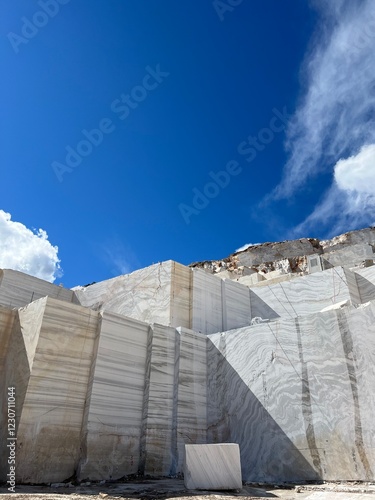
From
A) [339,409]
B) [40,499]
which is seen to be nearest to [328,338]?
[339,409]

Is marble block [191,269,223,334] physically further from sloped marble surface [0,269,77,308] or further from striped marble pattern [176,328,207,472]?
sloped marble surface [0,269,77,308]

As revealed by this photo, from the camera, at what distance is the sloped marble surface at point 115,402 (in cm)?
750

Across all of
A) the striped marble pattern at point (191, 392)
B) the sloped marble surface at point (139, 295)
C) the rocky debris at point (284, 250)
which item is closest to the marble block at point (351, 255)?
the rocky debris at point (284, 250)

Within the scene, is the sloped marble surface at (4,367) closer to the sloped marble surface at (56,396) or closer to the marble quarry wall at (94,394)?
the marble quarry wall at (94,394)

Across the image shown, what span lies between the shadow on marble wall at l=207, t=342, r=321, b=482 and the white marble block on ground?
2116 mm

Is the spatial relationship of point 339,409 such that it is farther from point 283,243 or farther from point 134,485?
point 283,243

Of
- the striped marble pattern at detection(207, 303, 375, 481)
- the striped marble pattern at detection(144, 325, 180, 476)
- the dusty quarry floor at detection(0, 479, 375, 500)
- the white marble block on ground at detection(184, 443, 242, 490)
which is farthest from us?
the striped marble pattern at detection(144, 325, 180, 476)

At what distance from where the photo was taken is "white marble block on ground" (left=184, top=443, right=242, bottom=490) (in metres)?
6.23

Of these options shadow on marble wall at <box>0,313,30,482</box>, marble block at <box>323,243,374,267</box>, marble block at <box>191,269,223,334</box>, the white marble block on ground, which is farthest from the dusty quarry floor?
marble block at <box>323,243,374,267</box>

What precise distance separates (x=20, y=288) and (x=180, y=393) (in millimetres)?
7590

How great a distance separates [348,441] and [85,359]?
571 cm

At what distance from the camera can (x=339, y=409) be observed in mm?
7668

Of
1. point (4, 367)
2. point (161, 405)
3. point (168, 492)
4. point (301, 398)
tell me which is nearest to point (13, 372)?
point (4, 367)

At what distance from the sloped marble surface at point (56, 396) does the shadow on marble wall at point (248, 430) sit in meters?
3.64
